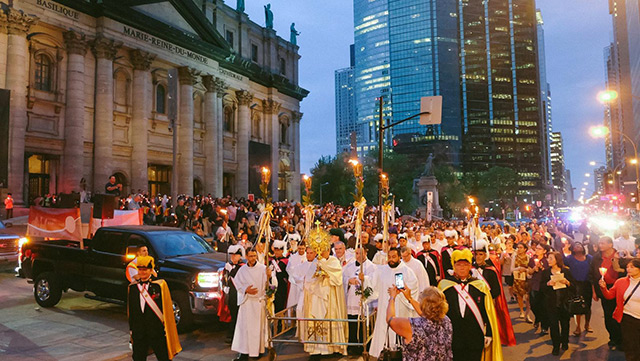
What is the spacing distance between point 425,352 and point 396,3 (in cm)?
14752

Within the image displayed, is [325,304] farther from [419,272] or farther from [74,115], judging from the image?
[74,115]

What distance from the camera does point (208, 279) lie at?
30.7 feet

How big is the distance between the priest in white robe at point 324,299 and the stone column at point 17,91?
2360 centimetres

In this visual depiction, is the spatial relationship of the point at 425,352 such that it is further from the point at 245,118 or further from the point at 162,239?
the point at 245,118

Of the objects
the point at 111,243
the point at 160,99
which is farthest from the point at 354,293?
the point at 160,99

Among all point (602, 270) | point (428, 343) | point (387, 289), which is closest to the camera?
point (428, 343)

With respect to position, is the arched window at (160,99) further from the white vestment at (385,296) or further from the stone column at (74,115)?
the white vestment at (385,296)

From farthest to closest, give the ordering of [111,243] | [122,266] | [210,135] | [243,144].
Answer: [243,144]
[210,135]
[111,243]
[122,266]

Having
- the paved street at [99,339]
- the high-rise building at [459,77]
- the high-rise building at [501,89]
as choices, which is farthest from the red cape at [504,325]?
the high-rise building at [501,89]

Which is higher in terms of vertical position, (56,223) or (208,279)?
(56,223)

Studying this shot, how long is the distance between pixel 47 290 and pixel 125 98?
2527 centimetres

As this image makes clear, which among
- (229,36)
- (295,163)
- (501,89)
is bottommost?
(295,163)

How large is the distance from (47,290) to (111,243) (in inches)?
93.9

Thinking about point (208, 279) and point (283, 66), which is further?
point (283, 66)
